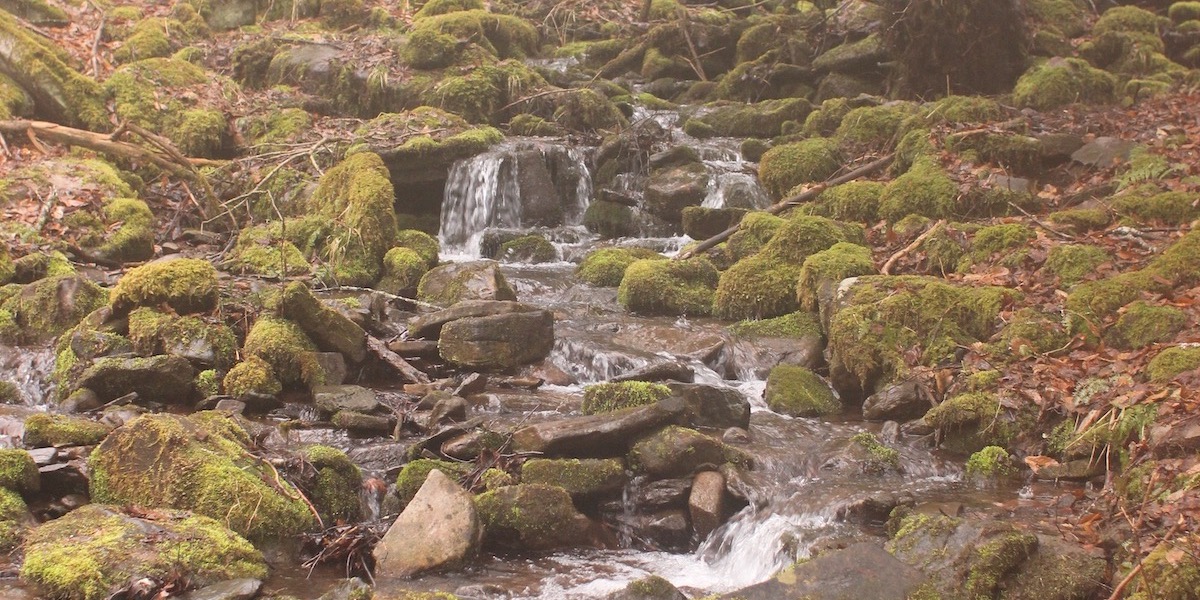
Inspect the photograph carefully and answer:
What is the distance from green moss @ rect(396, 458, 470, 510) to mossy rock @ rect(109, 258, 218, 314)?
3.23 m

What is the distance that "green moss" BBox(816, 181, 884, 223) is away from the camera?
35.1 ft

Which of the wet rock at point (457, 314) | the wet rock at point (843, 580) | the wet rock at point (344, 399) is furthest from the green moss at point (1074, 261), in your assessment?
the wet rock at point (344, 399)

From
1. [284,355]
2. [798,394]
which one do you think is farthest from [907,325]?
[284,355]

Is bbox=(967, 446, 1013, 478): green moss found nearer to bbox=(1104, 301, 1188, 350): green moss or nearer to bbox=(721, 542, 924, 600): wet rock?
bbox=(1104, 301, 1188, 350): green moss

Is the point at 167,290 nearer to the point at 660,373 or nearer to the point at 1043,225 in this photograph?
the point at 660,373

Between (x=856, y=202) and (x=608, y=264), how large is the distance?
321 centimetres

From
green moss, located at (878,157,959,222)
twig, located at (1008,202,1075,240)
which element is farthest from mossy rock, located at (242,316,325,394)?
twig, located at (1008,202,1075,240)

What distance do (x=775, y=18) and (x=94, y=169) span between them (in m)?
13.2

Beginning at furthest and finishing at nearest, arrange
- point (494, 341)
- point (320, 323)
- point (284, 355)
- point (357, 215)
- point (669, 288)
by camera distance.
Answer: point (357, 215), point (669, 288), point (494, 341), point (320, 323), point (284, 355)

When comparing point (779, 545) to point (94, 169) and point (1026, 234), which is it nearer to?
point (1026, 234)

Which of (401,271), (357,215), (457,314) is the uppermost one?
(357,215)

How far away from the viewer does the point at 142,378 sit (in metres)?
6.89

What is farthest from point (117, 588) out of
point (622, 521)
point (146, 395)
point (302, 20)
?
point (302, 20)

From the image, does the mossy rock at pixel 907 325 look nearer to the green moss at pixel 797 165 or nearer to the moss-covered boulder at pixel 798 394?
the moss-covered boulder at pixel 798 394
